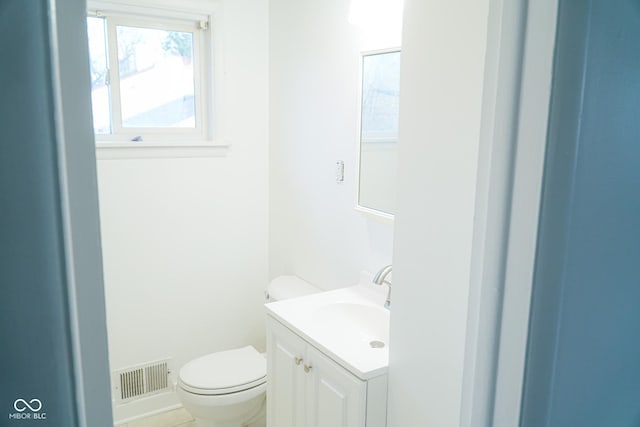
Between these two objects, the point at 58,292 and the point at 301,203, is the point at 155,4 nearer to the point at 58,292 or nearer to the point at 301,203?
the point at 301,203

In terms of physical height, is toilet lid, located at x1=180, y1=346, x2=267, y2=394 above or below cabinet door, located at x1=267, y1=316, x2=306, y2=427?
below

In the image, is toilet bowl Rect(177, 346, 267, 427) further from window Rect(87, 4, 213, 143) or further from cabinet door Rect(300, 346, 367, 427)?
window Rect(87, 4, 213, 143)

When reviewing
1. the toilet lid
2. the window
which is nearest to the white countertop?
the toilet lid

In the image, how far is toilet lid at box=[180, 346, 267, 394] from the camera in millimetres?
2127

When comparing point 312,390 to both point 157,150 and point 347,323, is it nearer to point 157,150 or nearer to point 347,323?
point 347,323

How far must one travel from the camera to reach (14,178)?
0.38m

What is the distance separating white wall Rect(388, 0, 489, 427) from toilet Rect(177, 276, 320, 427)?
0.90 m

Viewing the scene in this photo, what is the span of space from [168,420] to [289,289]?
0.97m

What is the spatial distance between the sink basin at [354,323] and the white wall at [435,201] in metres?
0.27

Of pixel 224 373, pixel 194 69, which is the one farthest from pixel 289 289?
pixel 194 69

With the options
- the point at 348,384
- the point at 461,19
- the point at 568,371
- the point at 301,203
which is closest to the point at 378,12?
the point at 461,19

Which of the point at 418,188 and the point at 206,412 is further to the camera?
the point at 206,412

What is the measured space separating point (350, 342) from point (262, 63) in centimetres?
165

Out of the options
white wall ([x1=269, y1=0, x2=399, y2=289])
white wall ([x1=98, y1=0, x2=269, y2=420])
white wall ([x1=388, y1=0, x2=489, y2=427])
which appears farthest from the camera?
white wall ([x1=98, y1=0, x2=269, y2=420])
